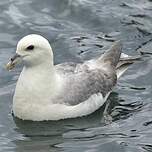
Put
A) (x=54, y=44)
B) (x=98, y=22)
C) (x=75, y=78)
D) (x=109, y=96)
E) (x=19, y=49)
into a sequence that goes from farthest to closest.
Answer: (x=98, y=22)
(x=54, y=44)
(x=109, y=96)
(x=75, y=78)
(x=19, y=49)

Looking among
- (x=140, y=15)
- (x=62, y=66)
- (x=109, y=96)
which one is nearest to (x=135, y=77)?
(x=109, y=96)

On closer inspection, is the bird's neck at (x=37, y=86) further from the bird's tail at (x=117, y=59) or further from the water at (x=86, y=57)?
the bird's tail at (x=117, y=59)

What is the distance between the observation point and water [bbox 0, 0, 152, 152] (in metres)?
→ 9.55

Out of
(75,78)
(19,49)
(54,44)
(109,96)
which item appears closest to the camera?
(19,49)

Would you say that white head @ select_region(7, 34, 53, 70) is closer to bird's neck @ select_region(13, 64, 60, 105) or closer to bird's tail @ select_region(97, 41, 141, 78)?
bird's neck @ select_region(13, 64, 60, 105)

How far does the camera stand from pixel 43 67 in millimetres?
10023

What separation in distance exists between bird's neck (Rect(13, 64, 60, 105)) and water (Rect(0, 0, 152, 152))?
0.37 metres

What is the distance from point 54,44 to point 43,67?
2906 millimetres

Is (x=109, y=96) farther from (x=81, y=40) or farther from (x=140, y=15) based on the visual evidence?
(x=140, y=15)

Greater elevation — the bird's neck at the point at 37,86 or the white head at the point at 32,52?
the white head at the point at 32,52

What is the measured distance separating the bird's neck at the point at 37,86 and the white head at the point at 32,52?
13 cm

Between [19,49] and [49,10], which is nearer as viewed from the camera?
[19,49]

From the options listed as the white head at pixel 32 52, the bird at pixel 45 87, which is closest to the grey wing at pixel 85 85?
the bird at pixel 45 87

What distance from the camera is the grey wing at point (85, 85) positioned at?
1013 cm
